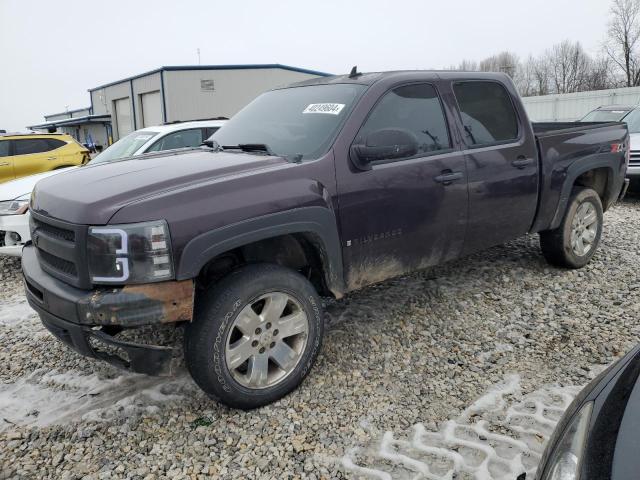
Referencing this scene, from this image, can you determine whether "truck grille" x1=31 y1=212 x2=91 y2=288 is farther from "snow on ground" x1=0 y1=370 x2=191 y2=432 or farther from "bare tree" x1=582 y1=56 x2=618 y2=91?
"bare tree" x1=582 y1=56 x2=618 y2=91

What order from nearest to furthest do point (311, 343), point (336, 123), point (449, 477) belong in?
1. point (449, 477)
2. point (311, 343)
3. point (336, 123)

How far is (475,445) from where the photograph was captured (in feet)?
9.16

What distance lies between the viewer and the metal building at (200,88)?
25.8m

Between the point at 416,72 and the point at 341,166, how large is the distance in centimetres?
118

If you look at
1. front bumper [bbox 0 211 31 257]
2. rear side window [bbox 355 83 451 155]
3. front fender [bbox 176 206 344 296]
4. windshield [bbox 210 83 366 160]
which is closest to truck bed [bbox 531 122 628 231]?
rear side window [bbox 355 83 451 155]

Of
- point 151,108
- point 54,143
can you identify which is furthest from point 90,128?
point 54,143

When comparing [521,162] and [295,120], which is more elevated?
[295,120]

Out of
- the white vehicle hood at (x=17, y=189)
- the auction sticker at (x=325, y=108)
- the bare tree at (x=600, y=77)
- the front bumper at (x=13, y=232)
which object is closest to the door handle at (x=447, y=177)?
the auction sticker at (x=325, y=108)

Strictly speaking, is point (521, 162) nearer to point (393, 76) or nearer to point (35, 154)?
point (393, 76)

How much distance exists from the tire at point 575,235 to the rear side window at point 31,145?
31.9ft

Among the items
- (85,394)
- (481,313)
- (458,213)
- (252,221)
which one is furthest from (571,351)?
(85,394)

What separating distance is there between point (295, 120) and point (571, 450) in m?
2.82

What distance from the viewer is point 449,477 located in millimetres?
2562

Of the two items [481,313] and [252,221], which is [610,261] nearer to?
[481,313]
